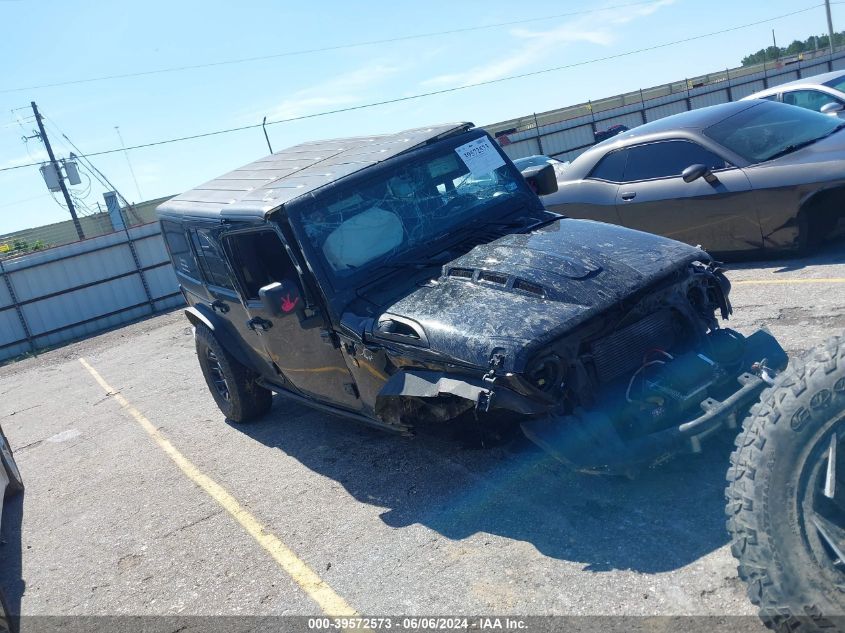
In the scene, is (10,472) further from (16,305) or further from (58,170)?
(58,170)

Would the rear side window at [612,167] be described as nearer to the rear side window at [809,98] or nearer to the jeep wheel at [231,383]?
the rear side window at [809,98]

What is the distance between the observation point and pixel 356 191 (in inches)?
195

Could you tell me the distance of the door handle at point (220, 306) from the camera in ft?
20.4

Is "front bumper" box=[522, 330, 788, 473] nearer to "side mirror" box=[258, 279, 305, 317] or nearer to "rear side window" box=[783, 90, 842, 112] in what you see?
"side mirror" box=[258, 279, 305, 317]

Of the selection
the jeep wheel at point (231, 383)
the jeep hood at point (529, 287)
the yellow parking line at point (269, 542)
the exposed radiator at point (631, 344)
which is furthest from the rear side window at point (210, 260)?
the exposed radiator at point (631, 344)

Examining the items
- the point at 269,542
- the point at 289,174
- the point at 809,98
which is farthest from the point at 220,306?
the point at 809,98

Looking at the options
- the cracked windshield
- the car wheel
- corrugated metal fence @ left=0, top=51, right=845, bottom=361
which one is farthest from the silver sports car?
corrugated metal fence @ left=0, top=51, right=845, bottom=361

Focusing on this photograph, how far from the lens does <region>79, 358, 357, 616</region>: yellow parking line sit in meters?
3.81

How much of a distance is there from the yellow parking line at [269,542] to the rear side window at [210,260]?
59.5 inches

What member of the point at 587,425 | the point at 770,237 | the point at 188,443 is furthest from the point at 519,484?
the point at 770,237

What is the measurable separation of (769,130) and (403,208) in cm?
440

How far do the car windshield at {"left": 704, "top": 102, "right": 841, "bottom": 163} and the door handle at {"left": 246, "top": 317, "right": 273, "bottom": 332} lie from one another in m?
4.70

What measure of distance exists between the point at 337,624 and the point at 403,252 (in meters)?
2.28

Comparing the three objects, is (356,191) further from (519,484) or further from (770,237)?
(770,237)
